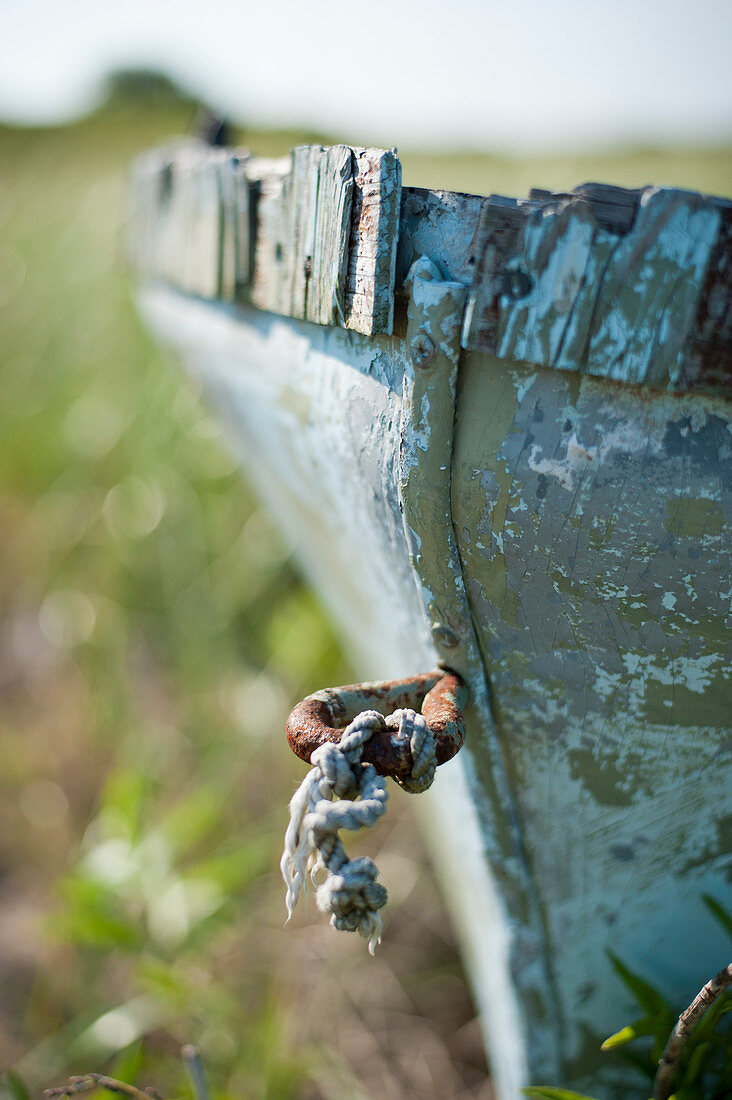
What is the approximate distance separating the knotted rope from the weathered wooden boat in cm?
21

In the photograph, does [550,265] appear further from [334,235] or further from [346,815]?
[346,815]

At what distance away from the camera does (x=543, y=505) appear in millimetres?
758

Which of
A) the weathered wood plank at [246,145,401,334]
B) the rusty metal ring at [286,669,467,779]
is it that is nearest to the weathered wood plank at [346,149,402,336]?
the weathered wood plank at [246,145,401,334]

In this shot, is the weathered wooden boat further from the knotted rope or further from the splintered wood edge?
the knotted rope

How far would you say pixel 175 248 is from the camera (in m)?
1.90

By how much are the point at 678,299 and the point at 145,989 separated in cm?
201

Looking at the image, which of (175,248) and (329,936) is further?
(329,936)

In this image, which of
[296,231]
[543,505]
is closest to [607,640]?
[543,505]

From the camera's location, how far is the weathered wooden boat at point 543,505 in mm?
654

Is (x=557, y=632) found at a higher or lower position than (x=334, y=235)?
lower

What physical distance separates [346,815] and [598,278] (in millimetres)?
527

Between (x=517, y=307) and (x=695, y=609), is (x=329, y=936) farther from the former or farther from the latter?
(x=517, y=307)

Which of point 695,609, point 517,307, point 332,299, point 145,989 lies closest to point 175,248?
point 332,299

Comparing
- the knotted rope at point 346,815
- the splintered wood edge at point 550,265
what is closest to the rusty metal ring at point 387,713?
the knotted rope at point 346,815
